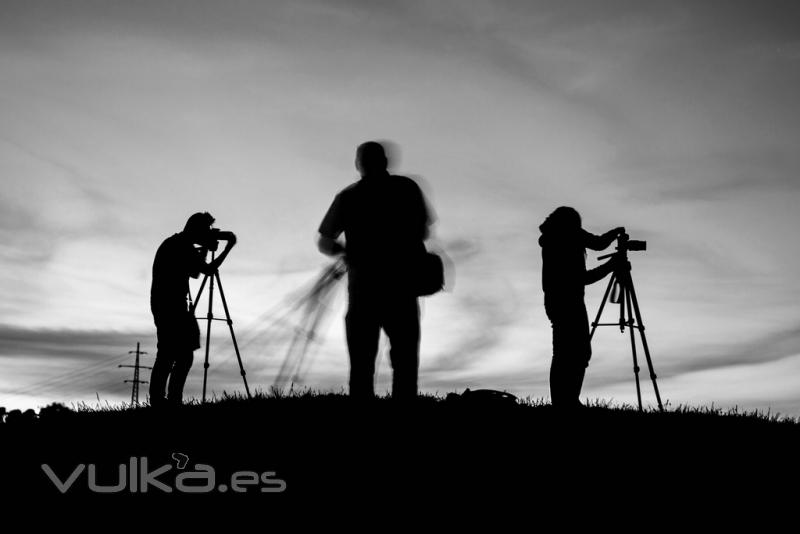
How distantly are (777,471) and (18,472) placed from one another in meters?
6.32

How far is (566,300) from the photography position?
8.32 meters

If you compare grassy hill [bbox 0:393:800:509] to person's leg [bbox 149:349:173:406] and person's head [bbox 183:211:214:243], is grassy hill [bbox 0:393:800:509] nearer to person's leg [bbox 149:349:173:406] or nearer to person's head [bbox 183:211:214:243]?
person's leg [bbox 149:349:173:406]

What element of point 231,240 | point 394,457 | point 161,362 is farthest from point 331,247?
point 231,240

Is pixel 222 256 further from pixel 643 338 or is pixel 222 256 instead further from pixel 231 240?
pixel 643 338

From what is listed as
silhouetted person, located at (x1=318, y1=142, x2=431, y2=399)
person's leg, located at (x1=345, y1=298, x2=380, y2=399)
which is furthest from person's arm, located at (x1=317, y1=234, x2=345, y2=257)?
person's leg, located at (x1=345, y1=298, x2=380, y2=399)

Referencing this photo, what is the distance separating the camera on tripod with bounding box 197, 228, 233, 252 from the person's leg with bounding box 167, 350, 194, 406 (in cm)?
138

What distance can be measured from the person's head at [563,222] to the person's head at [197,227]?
411cm

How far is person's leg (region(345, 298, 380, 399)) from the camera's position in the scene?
19.9 feet

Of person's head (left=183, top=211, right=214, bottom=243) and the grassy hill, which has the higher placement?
person's head (left=183, top=211, right=214, bottom=243)

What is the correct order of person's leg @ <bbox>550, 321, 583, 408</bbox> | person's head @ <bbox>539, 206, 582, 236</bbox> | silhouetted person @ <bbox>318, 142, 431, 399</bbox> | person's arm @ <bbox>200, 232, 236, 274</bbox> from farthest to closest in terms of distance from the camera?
person's arm @ <bbox>200, 232, 236, 274</bbox> < person's head @ <bbox>539, 206, 582, 236</bbox> < person's leg @ <bbox>550, 321, 583, 408</bbox> < silhouetted person @ <bbox>318, 142, 431, 399</bbox>

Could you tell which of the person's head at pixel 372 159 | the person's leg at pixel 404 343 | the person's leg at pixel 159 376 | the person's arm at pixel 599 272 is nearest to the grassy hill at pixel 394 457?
the person's leg at pixel 404 343

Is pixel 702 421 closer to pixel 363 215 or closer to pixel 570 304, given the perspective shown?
pixel 570 304

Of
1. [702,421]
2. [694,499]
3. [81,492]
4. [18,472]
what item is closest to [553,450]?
[694,499]

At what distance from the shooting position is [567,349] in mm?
8242
